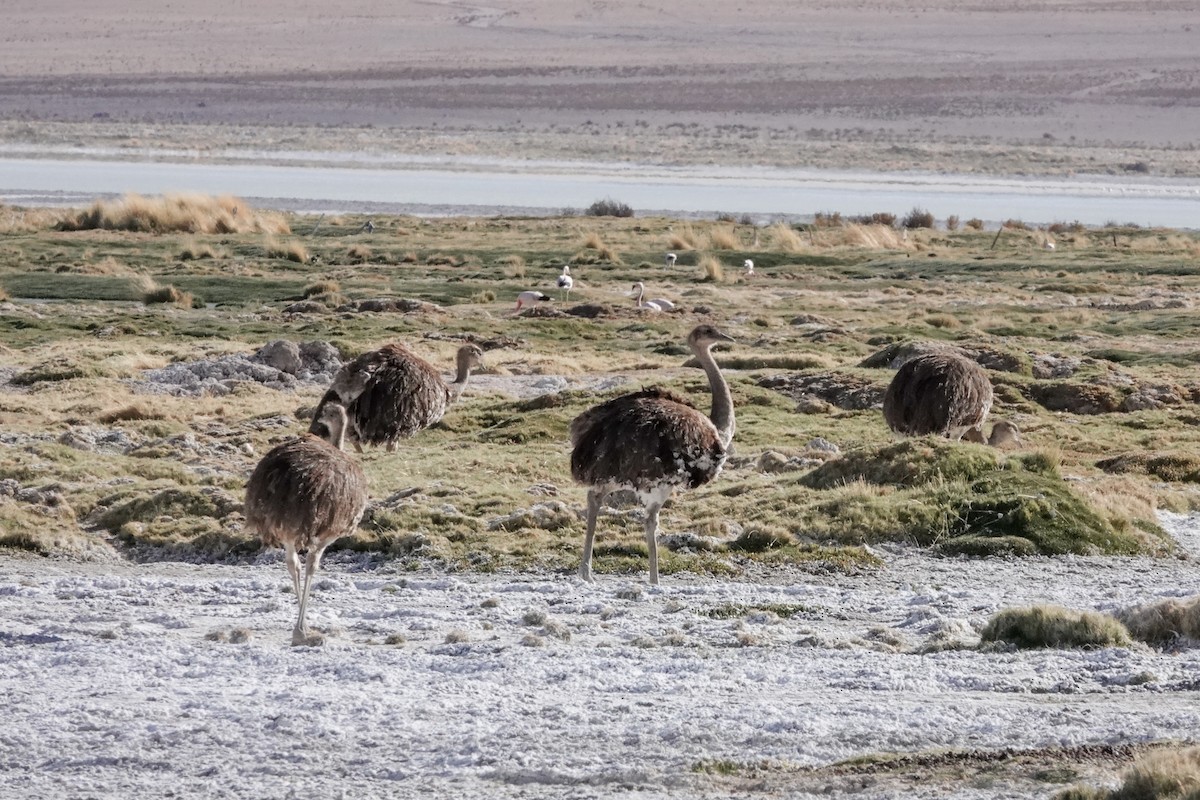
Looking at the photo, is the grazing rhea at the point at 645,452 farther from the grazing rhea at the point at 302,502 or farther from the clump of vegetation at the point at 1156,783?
the clump of vegetation at the point at 1156,783

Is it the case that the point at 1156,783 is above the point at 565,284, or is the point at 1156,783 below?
above

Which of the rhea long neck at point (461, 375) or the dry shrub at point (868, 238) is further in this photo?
the dry shrub at point (868, 238)

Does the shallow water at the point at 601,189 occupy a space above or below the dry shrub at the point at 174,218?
below

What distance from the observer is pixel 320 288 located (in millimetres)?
32594

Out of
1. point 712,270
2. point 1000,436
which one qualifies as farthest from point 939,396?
point 712,270

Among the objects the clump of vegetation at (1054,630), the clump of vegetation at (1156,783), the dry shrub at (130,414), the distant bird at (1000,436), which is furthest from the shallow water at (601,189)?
the clump of vegetation at (1156,783)

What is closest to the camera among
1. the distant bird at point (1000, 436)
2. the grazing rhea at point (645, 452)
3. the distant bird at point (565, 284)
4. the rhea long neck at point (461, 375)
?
the grazing rhea at point (645, 452)

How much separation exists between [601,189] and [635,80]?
217 feet

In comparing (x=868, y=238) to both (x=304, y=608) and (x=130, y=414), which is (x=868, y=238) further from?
(x=304, y=608)

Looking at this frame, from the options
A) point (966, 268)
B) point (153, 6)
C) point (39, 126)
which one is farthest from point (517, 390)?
point (153, 6)

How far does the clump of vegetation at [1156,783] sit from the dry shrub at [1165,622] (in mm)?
3079

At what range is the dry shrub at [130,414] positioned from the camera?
1936 centimetres

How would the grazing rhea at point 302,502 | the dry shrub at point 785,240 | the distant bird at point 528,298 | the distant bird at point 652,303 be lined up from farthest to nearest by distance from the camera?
the dry shrub at point 785,240, the distant bird at point 652,303, the distant bird at point 528,298, the grazing rhea at point 302,502

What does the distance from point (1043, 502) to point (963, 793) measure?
6997mm
